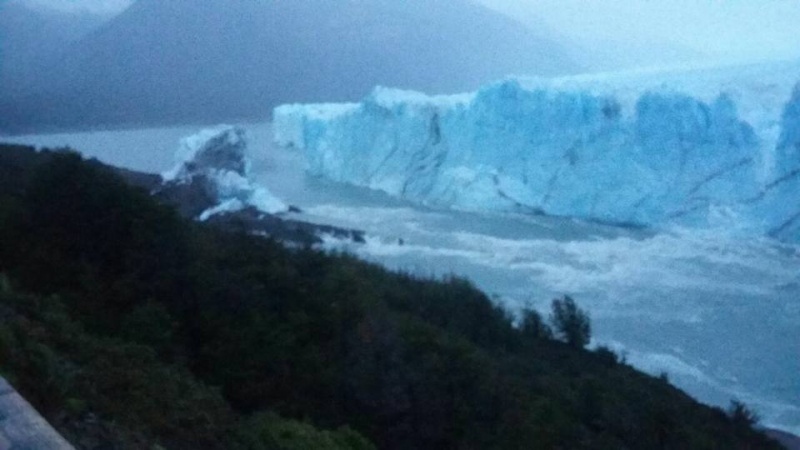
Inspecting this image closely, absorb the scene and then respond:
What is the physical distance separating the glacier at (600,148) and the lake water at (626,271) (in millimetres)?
409

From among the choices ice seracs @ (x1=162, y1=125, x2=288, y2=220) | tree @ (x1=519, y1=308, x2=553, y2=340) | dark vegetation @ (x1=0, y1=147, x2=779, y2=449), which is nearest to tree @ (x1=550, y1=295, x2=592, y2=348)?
tree @ (x1=519, y1=308, x2=553, y2=340)

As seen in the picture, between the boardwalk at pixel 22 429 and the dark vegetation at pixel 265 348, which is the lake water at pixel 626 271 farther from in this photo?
the boardwalk at pixel 22 429

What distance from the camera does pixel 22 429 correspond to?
177cm

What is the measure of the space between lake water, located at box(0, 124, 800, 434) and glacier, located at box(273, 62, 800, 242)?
16.1 inches

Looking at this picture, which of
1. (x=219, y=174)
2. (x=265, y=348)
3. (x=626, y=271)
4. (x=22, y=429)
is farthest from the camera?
(x=219, y=174)

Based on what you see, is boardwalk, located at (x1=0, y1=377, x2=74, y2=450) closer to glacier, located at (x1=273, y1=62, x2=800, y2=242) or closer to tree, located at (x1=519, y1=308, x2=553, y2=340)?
tree, located at (x1=519, y1=308, x2=553, y2=340)

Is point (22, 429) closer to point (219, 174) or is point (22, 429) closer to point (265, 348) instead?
point (265, 348)

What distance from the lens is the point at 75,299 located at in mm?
4898

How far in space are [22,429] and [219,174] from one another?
47.8 feet

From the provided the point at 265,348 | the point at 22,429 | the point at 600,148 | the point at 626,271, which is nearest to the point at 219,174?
the point at 600,148

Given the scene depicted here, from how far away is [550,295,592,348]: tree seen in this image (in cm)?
847

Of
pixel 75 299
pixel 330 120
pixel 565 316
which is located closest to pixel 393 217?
pixel 330 120

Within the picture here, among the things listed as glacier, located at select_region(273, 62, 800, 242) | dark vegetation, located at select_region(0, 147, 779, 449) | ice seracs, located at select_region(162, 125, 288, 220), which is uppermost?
glacier, located at select_region(273, 62, 800, 242)

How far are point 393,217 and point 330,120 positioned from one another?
319 centimetres
